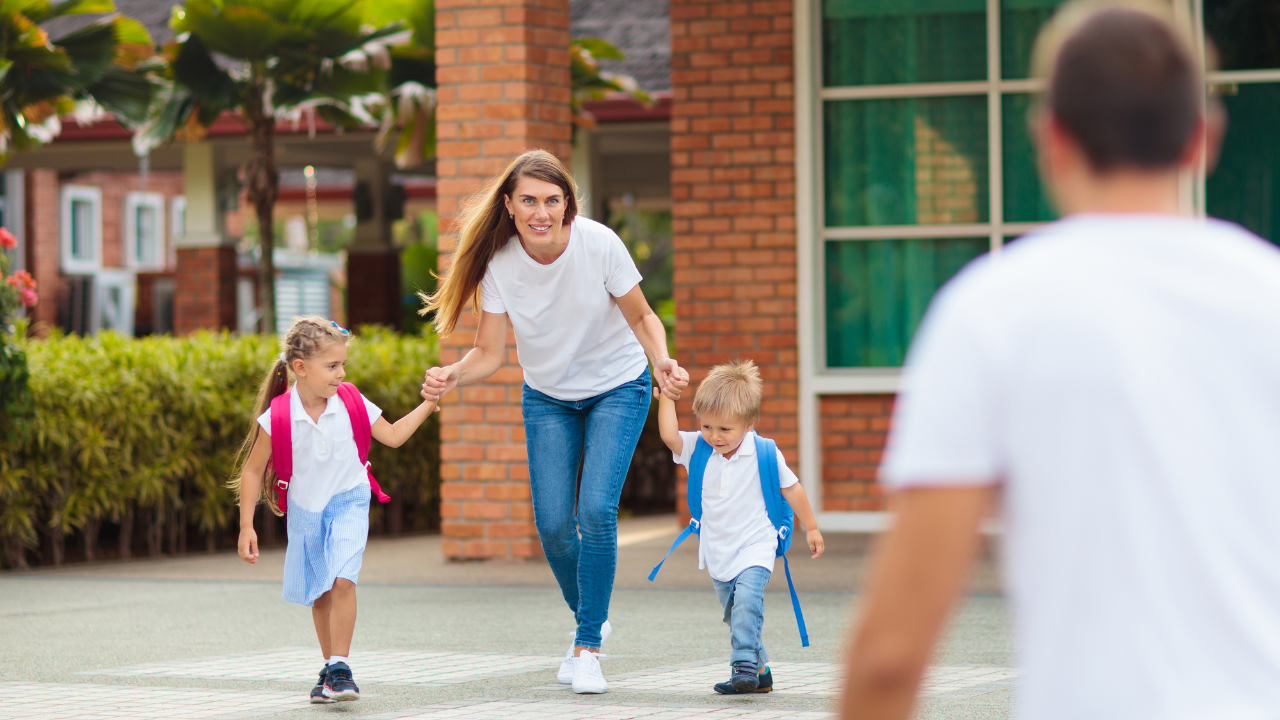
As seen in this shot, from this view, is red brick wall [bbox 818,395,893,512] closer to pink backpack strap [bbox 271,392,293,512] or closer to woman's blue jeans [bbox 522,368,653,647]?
woman's blue jeans [bbox 522,368,653,647]

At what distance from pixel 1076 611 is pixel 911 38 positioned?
9236 mm

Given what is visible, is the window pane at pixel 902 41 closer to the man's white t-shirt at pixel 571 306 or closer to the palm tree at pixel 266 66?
the palm tree at pixel 266 66

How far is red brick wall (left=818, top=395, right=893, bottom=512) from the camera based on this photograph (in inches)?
412

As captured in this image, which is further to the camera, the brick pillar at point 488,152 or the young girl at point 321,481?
the brick pillar at point 488,152

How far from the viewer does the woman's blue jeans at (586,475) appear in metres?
5.64

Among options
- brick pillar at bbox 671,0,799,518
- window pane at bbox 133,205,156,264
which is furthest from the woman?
window pane at bbox 133,205,156,264

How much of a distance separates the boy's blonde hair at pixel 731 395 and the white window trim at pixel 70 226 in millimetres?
22077

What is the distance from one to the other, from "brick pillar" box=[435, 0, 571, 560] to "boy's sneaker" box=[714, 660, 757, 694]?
162 inches

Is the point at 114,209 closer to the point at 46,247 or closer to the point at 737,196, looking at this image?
the point at 46,247

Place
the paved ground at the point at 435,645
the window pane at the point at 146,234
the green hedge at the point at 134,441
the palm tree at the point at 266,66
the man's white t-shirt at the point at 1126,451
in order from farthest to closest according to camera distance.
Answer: the window pane at the point at 146,234
the palm tree at the point at 266,66
the green hedge at the point at 134,441
the paved ground at the point at 435,645
the man's white t-shirt at the point at 1126,451

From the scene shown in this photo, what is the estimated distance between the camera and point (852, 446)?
10539mm

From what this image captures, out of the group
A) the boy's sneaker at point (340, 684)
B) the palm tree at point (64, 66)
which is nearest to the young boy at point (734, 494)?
the boy's sneaker at point (340, 684)

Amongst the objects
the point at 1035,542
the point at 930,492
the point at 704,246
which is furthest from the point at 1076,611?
the point at 704,246

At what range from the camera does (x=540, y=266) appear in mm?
5656
